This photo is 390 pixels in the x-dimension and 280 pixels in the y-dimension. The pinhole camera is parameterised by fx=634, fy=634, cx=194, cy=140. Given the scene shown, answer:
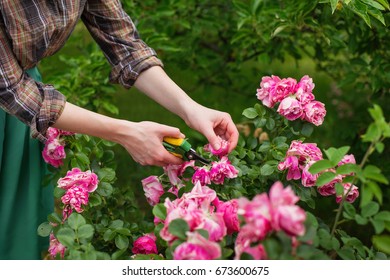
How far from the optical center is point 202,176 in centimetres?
189

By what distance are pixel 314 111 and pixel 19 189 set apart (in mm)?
1146

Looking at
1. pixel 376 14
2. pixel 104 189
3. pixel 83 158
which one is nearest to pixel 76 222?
pixel 104 189

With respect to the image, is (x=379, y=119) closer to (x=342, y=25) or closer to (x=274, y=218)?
(x=274, y=218)

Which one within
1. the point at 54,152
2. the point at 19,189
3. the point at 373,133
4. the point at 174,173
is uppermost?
the point at 373,133

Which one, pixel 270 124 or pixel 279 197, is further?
pixel 270 124

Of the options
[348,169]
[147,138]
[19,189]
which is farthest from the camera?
[19,189]

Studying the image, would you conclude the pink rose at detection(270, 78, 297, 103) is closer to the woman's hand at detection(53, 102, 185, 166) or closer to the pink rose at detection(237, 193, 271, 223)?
the woman's hand at detection(53, 102, 185, 166)

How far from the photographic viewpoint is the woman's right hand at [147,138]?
6.00ft

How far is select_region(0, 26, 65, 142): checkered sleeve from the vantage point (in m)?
1.86

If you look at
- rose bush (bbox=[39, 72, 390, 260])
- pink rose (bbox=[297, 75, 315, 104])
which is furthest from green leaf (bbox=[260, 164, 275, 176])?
pink rose (bbox=[297, 75, 315, 104])

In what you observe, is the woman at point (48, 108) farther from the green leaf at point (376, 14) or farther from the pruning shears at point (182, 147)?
the green leaf at point (376, 14)

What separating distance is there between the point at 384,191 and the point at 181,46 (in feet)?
4.37

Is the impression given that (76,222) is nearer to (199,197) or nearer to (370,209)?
(199,197)

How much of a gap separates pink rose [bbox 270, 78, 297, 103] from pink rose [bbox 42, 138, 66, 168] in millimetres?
745
